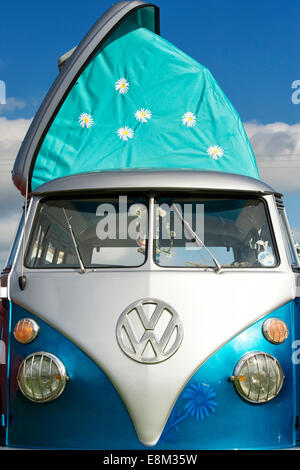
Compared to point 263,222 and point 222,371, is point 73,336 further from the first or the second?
point 263,222

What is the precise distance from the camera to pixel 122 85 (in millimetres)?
5359

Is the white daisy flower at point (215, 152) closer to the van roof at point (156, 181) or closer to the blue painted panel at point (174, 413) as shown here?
the van roof at point (156, 181)

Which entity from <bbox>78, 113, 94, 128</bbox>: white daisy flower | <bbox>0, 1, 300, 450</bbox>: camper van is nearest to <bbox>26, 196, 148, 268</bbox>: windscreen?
<bbox>0, 1, 300, 450</bbox>: camper van

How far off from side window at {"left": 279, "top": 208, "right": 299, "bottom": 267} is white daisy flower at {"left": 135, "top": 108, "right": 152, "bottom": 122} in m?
1.29

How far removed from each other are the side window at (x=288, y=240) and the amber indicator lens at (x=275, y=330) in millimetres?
658

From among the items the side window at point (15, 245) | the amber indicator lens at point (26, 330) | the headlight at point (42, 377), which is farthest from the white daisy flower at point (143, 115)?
the headlight at point (42, 377)

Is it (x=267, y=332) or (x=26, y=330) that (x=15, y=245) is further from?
(x=267, y=332)

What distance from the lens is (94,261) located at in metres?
4.59

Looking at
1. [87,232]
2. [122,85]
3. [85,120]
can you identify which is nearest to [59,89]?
[85,120]

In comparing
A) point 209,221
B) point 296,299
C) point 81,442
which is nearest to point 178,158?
point 209,221

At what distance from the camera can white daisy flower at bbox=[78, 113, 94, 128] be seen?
527cm
